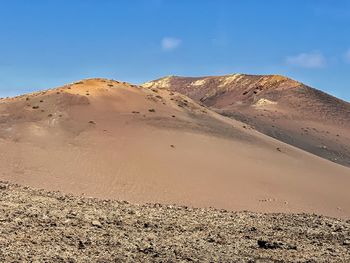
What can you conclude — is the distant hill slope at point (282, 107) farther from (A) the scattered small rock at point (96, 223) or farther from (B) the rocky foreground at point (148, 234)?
(A) the scattered small rock at point (96, 223)

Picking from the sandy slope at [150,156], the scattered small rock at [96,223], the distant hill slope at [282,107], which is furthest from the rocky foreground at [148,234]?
the distant hill slope at [282,107]

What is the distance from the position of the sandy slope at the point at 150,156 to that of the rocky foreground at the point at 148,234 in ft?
14.4

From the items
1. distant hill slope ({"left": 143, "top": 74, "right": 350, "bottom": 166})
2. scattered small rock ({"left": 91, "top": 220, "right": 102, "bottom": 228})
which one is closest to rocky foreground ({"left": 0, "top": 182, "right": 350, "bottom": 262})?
scattered small rock ({"left": 91, "top": 220, "right": 102, "bottom": 228})

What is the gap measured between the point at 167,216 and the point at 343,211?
33.9 feet

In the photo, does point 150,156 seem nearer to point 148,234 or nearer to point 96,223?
point 96,223

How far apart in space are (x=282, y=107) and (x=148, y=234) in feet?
179

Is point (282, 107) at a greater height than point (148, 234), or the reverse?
point (282, 107)

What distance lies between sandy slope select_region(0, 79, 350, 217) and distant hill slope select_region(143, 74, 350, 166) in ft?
43.1

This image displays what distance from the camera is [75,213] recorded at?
14.2 meters

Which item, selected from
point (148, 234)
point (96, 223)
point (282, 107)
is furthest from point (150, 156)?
point (282, 107)

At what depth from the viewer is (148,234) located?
42.1 feet

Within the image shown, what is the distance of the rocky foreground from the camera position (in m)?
10.8

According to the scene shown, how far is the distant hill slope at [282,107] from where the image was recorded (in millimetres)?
50134

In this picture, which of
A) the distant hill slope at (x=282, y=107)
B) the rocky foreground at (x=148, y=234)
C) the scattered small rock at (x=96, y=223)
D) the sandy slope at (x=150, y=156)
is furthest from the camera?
the distant hill slope at (x=282, y=107)
